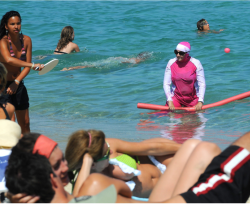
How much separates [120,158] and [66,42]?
8208 mm

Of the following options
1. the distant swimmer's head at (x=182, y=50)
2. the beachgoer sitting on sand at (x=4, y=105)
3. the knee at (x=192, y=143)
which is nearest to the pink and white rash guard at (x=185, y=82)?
the distant swimmer's head at (x=182, y=50)

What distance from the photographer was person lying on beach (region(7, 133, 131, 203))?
186 cm

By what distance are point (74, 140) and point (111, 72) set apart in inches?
311

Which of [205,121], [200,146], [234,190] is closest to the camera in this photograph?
[234,190]

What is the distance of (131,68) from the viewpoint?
1055 cm

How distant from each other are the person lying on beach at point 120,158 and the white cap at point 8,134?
1.57 feet

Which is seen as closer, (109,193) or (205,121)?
(109,193)

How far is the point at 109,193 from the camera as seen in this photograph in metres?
1.99

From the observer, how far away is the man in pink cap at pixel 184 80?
235 inches

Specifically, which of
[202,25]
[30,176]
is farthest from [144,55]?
[30,176]

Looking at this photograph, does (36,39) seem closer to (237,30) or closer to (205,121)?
(237,30)

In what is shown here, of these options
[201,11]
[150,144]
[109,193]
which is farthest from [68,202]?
[201,11]

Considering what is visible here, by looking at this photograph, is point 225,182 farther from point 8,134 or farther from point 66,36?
point 66,36

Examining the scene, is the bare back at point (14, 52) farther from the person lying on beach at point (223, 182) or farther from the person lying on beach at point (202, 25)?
the person lying on beach at point (202, 25)
